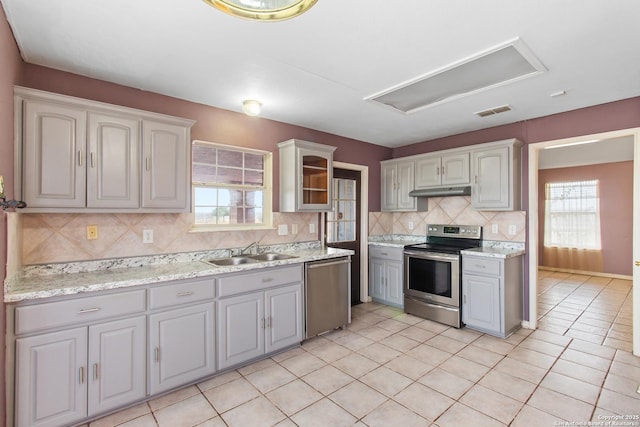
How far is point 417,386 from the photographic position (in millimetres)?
2422

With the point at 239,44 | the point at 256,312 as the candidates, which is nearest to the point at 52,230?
the point at 256,312

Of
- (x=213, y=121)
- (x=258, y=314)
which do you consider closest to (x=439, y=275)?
(x=258, y=314)

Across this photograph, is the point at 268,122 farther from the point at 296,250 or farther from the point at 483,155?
the point at 483,155

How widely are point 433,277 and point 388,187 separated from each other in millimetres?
1554

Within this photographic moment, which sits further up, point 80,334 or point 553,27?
point 553,27

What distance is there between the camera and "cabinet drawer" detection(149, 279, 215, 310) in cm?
223

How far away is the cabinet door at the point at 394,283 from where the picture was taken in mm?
4234

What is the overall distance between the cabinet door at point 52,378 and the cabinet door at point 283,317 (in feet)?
4.41

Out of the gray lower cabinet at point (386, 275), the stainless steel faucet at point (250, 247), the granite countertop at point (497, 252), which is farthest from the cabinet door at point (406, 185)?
the stainless steel faucet at point (250, 247)

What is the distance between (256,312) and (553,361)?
106 inches

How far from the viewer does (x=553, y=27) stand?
5.92 ft

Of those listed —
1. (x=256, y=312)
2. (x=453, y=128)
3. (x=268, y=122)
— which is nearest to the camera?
(x=256, y=312)

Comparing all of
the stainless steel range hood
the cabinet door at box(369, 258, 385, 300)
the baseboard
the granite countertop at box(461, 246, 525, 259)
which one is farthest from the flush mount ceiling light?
the baseboard

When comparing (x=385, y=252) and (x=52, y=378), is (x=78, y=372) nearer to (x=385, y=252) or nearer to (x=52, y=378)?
(x=52, y=378)
